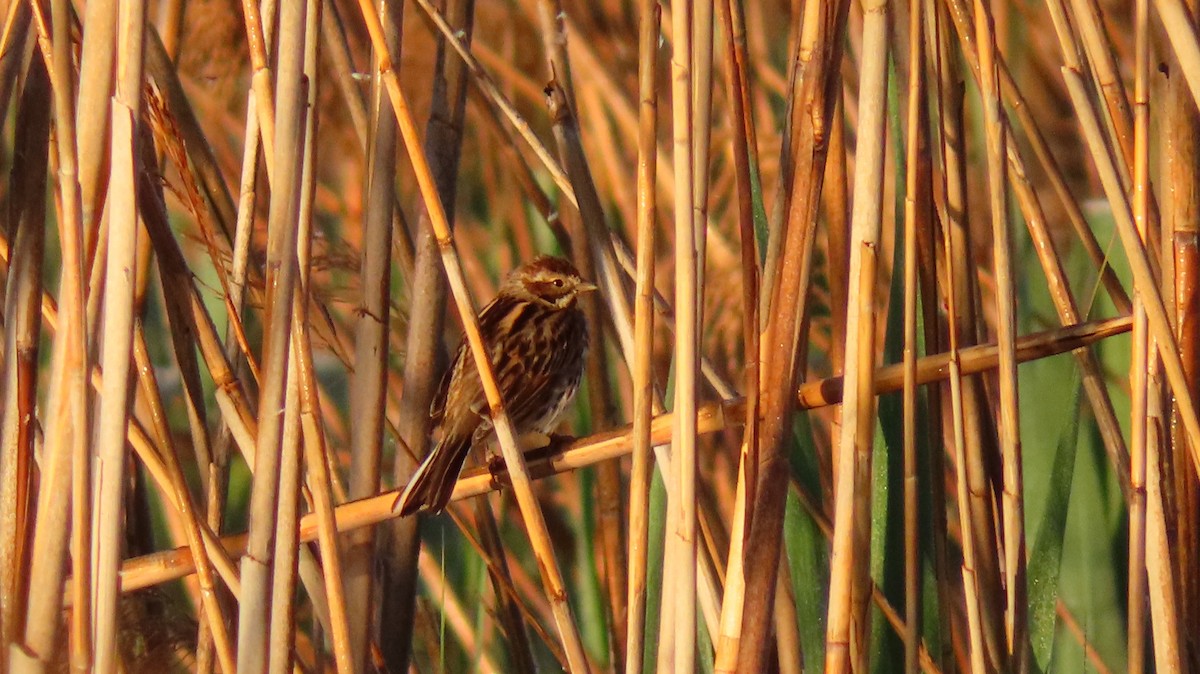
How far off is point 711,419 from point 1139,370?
0.57 metres

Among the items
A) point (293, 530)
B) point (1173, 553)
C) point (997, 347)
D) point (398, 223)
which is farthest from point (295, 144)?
point (1173, 553)

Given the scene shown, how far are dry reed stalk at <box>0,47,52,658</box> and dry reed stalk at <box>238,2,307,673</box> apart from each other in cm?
34

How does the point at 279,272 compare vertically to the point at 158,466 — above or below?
above

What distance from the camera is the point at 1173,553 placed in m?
1.64

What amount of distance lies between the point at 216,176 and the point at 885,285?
1671mm

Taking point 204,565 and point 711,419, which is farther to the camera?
point 711,419

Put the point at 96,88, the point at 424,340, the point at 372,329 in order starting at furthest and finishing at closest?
the point at 424,340
the point at 372,329
the point at 96,88

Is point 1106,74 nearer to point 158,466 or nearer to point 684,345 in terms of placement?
point 684,345

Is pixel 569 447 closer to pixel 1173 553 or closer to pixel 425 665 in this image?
pixel 1173 553

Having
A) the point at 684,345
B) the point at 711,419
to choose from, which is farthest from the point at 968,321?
the point at 684,345

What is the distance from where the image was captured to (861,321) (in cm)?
146

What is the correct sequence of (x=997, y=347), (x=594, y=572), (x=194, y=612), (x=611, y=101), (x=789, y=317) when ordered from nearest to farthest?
(x=789, y=317), (x=997, y=347), (x=594, y=572), (x=194, y=612), (x=611, y=101)

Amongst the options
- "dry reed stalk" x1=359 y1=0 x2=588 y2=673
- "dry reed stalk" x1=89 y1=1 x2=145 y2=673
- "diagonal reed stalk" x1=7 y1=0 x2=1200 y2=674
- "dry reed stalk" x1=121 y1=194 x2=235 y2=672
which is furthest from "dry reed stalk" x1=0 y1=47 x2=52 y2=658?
"dry reed stalk" x1=359 y1=0 x2=588 y2=673

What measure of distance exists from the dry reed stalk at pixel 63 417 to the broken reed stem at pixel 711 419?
1.25 feet
